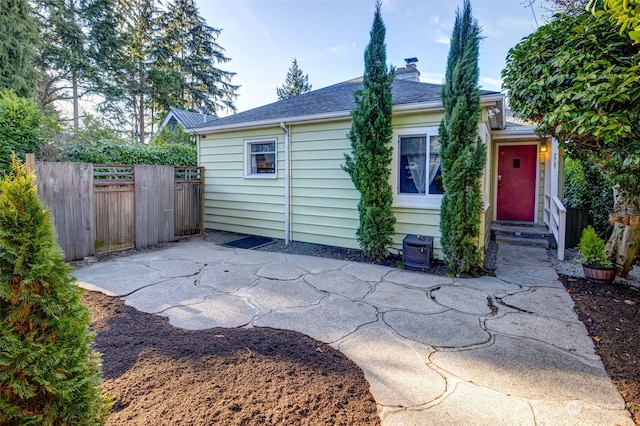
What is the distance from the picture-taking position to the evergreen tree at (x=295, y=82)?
3488 cm

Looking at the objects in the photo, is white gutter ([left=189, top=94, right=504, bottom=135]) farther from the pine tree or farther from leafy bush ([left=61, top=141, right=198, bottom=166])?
the pine tree

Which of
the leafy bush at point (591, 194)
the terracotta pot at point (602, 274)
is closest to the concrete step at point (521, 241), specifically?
the leafy bush at point (591, 194)

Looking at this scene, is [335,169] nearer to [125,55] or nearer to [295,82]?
Answer: [125,55]

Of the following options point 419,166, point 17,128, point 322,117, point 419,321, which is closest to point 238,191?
point 322,117

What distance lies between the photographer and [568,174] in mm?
8125

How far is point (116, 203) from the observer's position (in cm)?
607

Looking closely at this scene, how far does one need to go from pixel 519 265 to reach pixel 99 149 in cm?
820

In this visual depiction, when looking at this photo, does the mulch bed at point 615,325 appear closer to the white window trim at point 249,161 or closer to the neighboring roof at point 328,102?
the neighboring roof at point 328,102

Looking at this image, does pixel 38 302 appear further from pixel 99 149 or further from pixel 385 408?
pixel 99 149

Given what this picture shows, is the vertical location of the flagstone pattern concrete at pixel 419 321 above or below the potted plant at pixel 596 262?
below

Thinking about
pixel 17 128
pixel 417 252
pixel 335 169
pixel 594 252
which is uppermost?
pixel 17 128

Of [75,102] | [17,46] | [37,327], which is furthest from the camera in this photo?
[75,102]

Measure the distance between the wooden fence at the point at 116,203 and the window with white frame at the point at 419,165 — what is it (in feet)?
15.0

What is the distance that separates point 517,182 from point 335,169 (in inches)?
215
